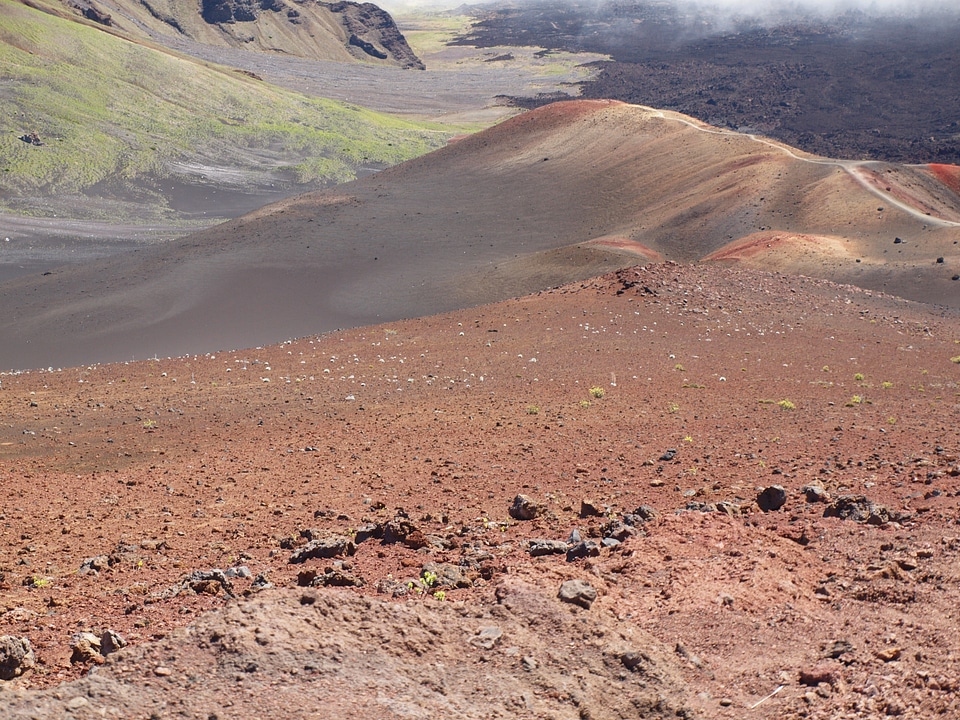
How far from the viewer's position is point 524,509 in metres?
8.30

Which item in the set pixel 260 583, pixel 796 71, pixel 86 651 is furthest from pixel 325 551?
pixel 796 71

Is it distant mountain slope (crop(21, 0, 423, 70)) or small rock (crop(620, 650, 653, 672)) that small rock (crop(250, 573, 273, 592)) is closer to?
small rock (crop(620, 650, 653, 672))

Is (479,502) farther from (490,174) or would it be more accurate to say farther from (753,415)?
(490,174)

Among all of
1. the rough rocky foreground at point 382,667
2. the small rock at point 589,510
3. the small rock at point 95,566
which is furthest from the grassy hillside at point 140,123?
the rough rocky foreground at point 382,667

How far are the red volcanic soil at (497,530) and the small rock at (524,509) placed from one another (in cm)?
9

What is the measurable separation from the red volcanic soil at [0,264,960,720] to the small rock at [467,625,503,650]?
1 cm

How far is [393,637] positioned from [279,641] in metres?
0.64

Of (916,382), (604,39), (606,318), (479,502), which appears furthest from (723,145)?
(604,39)

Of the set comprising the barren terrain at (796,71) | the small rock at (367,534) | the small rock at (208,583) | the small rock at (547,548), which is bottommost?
the small rock at (367,534)

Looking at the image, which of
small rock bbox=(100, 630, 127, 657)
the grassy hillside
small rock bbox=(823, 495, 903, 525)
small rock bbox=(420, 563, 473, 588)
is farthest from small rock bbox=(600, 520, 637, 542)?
the grassy hillside

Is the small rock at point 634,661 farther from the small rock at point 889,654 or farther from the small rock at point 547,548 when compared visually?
the small rock at point 547,548

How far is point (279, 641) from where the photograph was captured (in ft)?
17.0

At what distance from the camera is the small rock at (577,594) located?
591 cm

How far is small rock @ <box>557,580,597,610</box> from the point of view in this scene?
591cm
